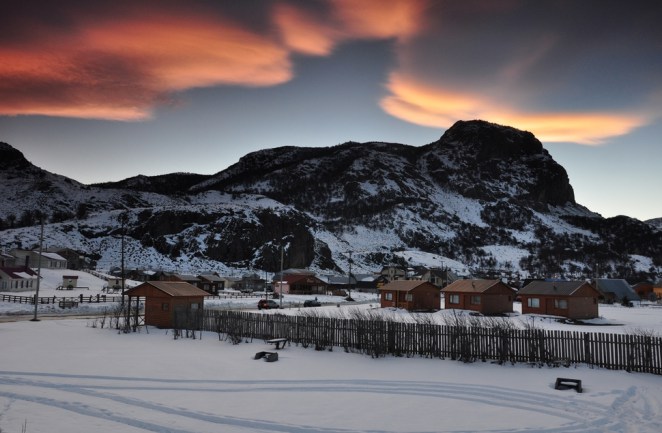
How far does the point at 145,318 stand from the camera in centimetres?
3731

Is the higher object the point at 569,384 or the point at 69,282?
the point at 69,282

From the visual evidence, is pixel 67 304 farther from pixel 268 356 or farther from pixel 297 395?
pixel 297 395

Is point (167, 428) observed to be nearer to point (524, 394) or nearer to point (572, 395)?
point (524, 394)

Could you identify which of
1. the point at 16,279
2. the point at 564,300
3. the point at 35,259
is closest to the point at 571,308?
the point at 564,300

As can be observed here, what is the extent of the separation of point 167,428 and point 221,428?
1.39 metres

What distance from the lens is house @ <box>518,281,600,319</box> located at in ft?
159

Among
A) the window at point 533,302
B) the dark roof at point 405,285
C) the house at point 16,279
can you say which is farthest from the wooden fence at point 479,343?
the house at point 16,279

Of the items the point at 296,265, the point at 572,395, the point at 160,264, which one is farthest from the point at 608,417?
the point at 296,265

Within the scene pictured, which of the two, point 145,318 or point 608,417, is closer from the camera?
point 608,417

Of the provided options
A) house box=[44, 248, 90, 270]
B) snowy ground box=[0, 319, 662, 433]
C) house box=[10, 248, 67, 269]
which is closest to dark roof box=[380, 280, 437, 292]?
snowy ground box=[0, 319, 662, 433]

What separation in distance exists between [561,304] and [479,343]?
104ft

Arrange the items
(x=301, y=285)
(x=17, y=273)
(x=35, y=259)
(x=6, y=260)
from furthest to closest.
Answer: (x=301, y=285), (x=35, y=259), (x=6, y=260), (x=17, y=273)

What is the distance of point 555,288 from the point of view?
50250mm

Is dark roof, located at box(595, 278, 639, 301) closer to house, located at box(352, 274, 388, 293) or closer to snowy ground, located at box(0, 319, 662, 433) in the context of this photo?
house, located at box(352, 274, 388, 293)
